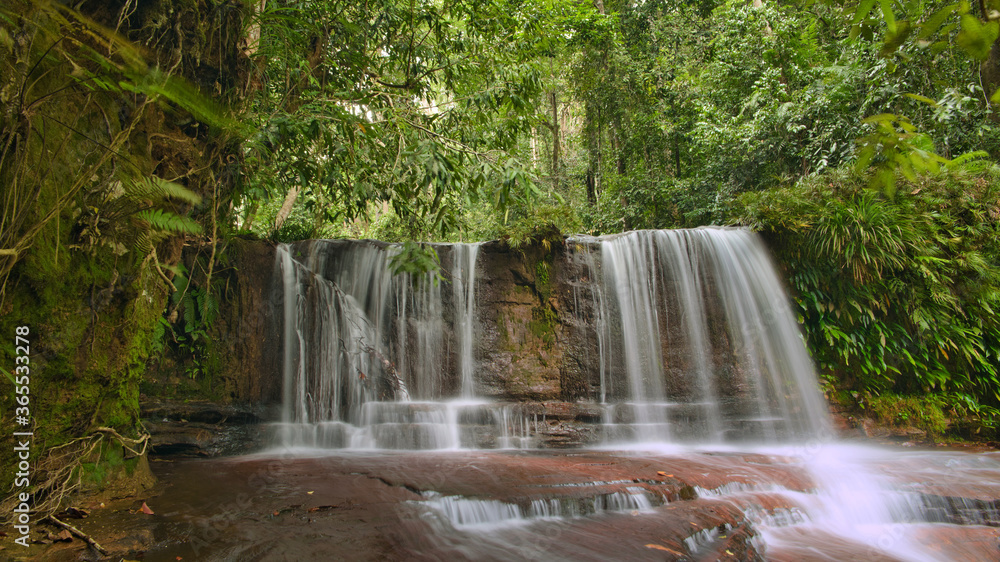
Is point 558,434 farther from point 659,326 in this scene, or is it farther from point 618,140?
point 618,140

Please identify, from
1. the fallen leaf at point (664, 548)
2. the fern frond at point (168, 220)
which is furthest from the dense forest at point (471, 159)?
the fallen leaf at point (664, 548)

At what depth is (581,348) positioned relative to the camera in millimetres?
7812

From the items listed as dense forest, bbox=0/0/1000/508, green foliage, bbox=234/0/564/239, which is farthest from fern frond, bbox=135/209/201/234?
green foliage, bbox=234/0/564/239

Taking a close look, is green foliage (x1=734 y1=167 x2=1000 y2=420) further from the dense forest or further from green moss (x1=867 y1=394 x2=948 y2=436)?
green moss (x1=867 y1=394 x2=948 y2=436)

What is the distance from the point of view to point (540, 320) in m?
7.95

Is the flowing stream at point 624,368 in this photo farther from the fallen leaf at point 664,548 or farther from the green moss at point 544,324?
the fallen leaf at point 664,548

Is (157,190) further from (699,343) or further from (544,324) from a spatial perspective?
(699,343)

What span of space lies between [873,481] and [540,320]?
4.60 metres

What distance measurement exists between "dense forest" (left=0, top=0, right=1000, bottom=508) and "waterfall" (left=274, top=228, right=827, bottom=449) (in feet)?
2.41

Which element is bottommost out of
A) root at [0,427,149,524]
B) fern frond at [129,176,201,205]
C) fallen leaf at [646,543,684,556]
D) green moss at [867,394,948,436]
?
fallen leaf at [646,543,684,556]

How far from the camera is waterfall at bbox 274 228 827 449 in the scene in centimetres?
680

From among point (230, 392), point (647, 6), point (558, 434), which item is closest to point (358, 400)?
point (230, 392)

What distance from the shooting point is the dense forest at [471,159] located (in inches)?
105

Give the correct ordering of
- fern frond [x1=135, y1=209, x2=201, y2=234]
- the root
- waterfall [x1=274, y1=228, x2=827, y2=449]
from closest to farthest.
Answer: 1. the root
2. fern frond [x1=135, y1=209, x2=201, y2=234]
3. waterfall [x1=274, y1=228, x2=827, y2=449]
